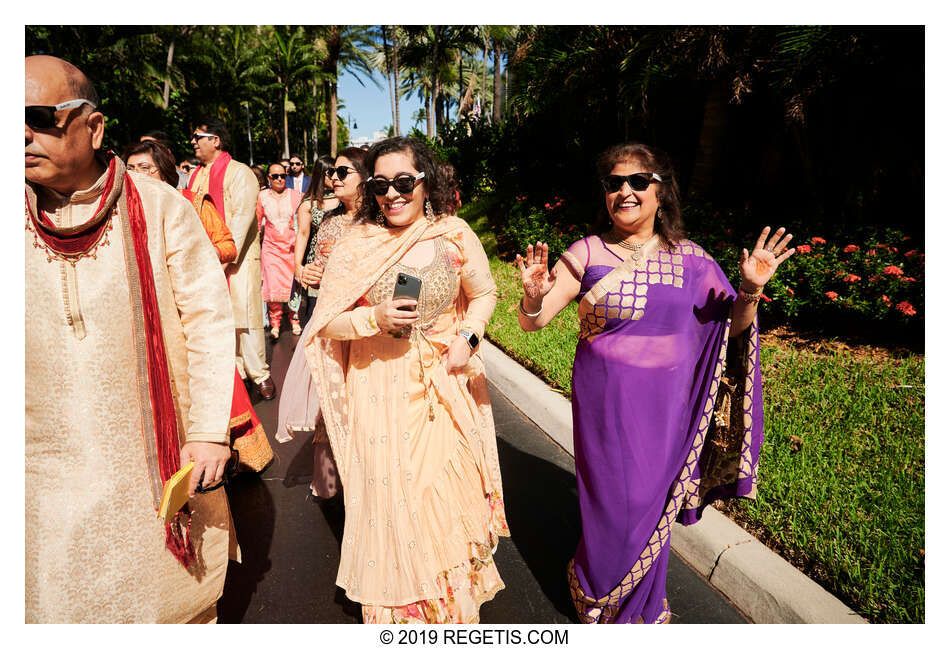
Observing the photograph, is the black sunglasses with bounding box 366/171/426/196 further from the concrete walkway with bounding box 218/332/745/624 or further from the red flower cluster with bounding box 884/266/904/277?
the red flower cluster with bounding box 884/266/904/277

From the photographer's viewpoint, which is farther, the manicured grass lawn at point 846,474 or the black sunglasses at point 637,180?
the manicured grass lawn at point 846,474

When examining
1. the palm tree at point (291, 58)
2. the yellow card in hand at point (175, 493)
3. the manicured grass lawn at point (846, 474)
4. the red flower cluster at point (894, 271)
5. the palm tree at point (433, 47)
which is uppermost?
the palm tree at point (291, 58)

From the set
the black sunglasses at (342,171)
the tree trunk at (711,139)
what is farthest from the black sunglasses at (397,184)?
the tree trunk at (711,139)

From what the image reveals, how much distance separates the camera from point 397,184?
2.31 meters

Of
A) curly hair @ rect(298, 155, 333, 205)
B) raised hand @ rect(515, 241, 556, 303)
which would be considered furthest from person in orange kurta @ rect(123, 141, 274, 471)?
raised hand @ rect(515, 241, 556, 303)

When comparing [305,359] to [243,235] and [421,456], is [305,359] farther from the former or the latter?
[243,235]

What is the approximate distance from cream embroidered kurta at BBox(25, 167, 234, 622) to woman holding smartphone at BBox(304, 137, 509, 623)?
0.66 metres

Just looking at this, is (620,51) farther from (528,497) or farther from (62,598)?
(62,598)

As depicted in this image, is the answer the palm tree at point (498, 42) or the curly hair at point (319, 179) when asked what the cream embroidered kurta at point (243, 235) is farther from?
the palm tree at point (498, 42)

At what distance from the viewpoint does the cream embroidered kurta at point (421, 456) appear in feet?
7.25

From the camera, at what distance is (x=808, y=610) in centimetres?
227

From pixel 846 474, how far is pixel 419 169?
3016 millimetres

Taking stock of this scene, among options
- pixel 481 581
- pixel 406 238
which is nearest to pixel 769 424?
pixel 481 581

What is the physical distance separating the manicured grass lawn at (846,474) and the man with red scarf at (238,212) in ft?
9.09
